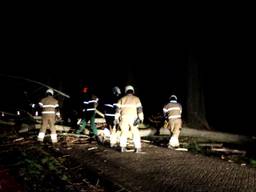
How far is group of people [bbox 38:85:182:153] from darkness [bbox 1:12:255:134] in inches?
205

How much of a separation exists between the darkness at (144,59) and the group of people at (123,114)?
5203 millimetres

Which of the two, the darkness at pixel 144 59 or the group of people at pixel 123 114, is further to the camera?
the darkness at pixel 144 59

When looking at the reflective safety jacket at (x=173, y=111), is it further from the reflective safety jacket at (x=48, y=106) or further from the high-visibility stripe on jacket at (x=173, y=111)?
the reflective safety jacket at (x=48, y=106)

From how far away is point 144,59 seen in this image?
30797 millimetres

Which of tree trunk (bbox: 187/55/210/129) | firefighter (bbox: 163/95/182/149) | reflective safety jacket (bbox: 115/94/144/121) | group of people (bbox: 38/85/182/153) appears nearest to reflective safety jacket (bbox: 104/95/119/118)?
group of people (bbox: 38/85/182/153)

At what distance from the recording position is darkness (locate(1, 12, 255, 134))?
21.7 meters

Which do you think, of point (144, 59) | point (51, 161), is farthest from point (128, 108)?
point (144, 59)

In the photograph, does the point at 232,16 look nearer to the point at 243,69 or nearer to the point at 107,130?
the point at 243,69

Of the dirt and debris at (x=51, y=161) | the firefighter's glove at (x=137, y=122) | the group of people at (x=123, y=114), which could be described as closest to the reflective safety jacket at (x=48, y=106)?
the group of people at (x=123, y=114)

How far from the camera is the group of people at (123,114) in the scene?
12.5m

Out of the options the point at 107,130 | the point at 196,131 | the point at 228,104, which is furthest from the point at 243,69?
the point at 107,130

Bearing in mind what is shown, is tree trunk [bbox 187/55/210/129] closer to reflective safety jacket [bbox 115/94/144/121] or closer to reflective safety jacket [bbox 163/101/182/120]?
reflective safety jacket [bbox 163/101/182/120]

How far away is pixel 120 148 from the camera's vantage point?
1328 centimetres

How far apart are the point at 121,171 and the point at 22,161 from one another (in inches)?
124
